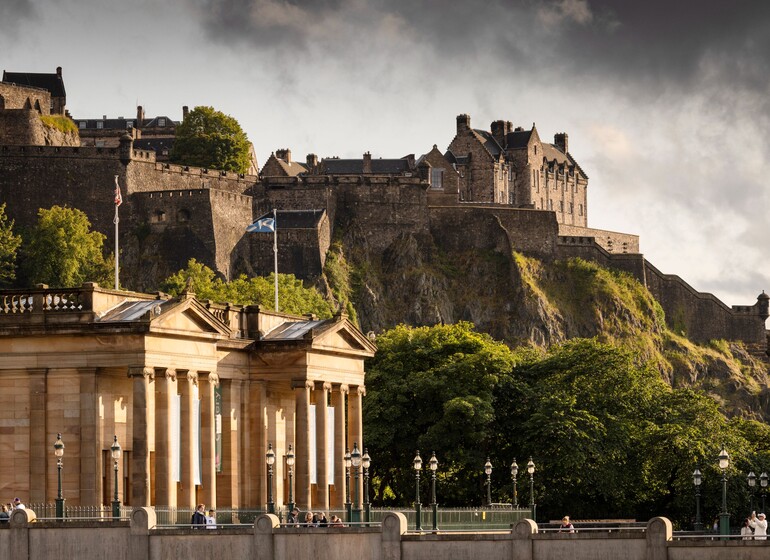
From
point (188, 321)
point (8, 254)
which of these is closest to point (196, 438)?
point (188, 321)

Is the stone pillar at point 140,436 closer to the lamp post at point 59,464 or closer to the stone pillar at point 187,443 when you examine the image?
the stone pillar at point 187,443

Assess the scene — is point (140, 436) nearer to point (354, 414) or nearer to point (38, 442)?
point (38, 442)

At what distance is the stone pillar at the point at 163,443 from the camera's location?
88688mm

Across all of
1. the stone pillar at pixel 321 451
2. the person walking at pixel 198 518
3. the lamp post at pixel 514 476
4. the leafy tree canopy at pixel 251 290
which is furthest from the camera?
the leafy tree canopy at pixel 251 290

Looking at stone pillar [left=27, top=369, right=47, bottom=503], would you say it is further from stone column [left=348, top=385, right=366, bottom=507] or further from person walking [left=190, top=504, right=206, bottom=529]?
stone column [left=348, top=385, right=366, bottom=507]

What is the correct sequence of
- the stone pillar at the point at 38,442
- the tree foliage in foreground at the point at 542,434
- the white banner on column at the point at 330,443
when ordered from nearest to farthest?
the stone pillar at the point at 38,442
the white banner on column at the point at 330,443
the tree foliage in foreground at the point at 542,434

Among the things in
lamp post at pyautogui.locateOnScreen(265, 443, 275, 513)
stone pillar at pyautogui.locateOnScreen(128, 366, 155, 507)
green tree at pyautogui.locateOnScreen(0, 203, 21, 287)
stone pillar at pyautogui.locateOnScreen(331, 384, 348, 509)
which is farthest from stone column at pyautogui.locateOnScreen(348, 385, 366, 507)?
green tree at pyautogui.locateOnScreen(0, 203, 21, 287)

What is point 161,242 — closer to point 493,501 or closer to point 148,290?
point 148,290

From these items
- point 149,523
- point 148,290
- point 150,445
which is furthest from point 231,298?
point 149,523

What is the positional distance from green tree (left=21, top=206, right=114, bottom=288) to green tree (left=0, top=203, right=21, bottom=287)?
4.18 feet

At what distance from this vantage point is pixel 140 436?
8775cm

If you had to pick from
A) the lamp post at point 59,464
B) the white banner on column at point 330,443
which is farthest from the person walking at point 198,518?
the white banner on column at point 330,443

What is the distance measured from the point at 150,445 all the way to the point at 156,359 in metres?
3.74

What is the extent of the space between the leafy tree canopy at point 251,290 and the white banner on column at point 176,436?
76.6 m
